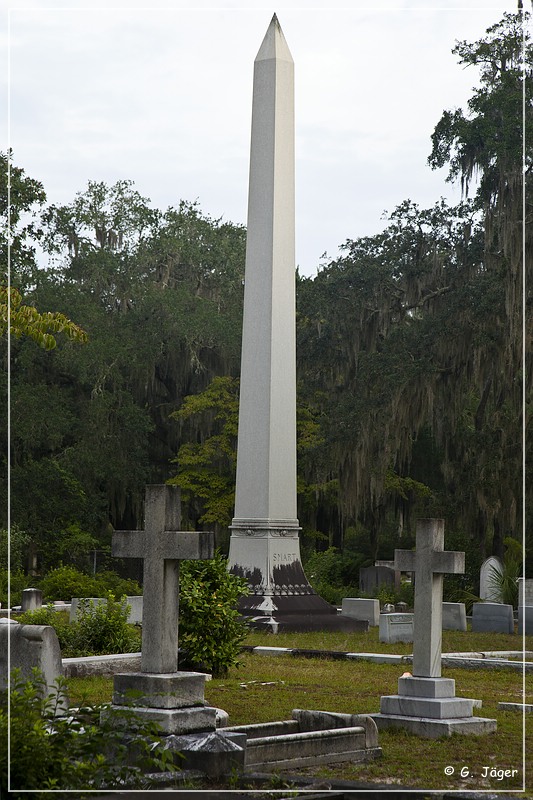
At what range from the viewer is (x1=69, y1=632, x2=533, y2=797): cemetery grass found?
290 inches

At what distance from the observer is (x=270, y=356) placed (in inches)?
771

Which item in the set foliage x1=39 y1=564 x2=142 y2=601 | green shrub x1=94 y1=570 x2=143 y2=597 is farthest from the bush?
green shrub x1=94 y1=570 x2=143 y2=597

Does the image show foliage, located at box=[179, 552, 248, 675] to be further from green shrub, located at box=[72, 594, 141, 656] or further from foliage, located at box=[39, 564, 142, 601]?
foliage, located at box=[39, 564, 142, 601]

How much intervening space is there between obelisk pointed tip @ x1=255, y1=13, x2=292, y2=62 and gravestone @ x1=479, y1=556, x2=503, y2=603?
11.3 m

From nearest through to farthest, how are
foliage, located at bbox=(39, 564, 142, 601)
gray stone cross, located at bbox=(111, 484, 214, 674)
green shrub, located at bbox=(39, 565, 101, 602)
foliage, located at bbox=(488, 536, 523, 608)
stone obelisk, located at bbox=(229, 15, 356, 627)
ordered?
1. gray stone cross, located at bbox=(111, 484, 214, 674)
2. stone obelisk, located at bbox=(229, 15, 356, 627)
3. foliage, located at bbox=(39, 564, 142, 601)
4. green shrub, located at bbox=(39, 565, 101, 602)
5. foliage, located at bbox=(488, 536, 523, 608)

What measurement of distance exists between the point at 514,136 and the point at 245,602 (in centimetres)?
1375

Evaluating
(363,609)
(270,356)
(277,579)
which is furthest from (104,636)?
(363,609)

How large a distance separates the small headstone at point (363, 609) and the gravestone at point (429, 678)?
10156 millimetres

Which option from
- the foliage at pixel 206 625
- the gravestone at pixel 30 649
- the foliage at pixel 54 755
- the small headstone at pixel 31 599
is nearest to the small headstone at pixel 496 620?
the small headstone at pixel 31 599

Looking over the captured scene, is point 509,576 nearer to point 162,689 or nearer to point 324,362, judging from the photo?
point 324,362

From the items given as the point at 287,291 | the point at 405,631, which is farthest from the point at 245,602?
the point at 287,291

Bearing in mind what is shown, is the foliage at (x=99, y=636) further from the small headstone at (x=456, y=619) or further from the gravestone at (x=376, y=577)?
the gravestone at (x=376, y=577)

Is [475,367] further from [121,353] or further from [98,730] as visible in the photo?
[98,730]

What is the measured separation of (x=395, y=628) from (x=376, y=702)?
21.6ft
